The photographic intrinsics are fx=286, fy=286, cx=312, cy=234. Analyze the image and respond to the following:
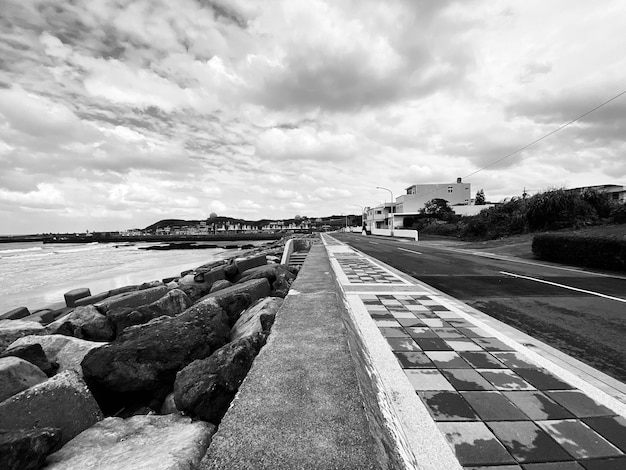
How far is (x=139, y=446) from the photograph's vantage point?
1.84m

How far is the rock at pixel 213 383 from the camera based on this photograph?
2201 mm

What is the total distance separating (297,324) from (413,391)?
1.24 meters

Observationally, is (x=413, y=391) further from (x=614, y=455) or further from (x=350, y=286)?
(x=350, y=286)

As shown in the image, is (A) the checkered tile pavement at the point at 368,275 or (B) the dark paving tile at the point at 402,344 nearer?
(B) the dark paving tile at the point at 402,344

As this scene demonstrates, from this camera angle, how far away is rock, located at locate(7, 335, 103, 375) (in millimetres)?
3643

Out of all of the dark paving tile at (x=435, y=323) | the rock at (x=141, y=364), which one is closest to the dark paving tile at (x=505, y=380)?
the dark paving tile at (x=435, y=323)

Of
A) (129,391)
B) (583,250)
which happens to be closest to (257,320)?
(129,391)

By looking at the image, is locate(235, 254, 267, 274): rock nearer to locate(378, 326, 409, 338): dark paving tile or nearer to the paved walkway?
the paved walkway

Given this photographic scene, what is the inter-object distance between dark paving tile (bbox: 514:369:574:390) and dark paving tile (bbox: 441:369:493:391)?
0.43 m

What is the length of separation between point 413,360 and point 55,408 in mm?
3278

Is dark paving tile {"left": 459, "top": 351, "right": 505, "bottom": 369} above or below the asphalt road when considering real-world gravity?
above

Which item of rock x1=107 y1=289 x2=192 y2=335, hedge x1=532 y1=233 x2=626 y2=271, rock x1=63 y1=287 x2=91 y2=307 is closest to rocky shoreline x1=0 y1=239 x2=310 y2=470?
rock x1=107 y1=289 x2=192 y2=335

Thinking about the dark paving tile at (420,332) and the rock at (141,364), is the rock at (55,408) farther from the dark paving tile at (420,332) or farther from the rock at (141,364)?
the dark paving tile at (420,332)

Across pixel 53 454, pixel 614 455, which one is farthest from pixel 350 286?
pixel 53 454
